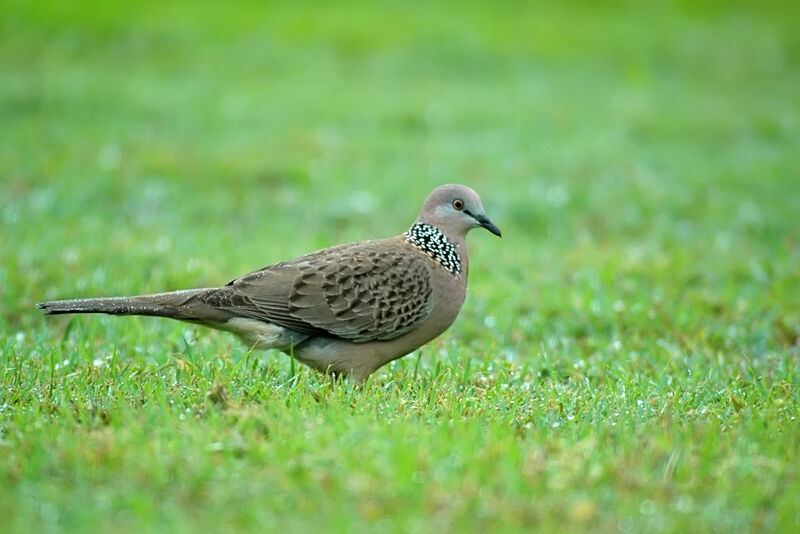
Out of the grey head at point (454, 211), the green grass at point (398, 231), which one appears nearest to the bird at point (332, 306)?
the green grass at point (398, 231)

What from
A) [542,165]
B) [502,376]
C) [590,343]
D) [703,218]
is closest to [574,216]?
[703,218]

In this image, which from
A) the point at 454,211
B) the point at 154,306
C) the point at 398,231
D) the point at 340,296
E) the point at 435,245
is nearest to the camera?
the point at 154,306

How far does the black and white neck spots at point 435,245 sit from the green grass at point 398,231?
65cm

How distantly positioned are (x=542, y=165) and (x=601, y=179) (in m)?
0.93

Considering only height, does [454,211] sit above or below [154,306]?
above

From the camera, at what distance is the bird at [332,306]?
5.65 m

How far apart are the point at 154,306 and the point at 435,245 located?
171 centimetres

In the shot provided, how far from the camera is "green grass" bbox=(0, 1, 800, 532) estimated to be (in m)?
3.84

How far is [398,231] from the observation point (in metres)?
10.1

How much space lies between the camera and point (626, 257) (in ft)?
29.9

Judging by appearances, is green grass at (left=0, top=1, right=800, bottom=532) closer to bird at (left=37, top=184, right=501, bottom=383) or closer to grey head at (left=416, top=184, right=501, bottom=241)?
bird at (left=37, top=184, right=501, bottom=383)

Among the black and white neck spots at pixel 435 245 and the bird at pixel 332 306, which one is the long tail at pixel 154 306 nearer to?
the bird at pixel 332 306

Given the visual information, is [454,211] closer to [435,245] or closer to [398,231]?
[435,245]

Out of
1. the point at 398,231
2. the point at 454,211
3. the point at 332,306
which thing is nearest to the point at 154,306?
the point at 332,306
